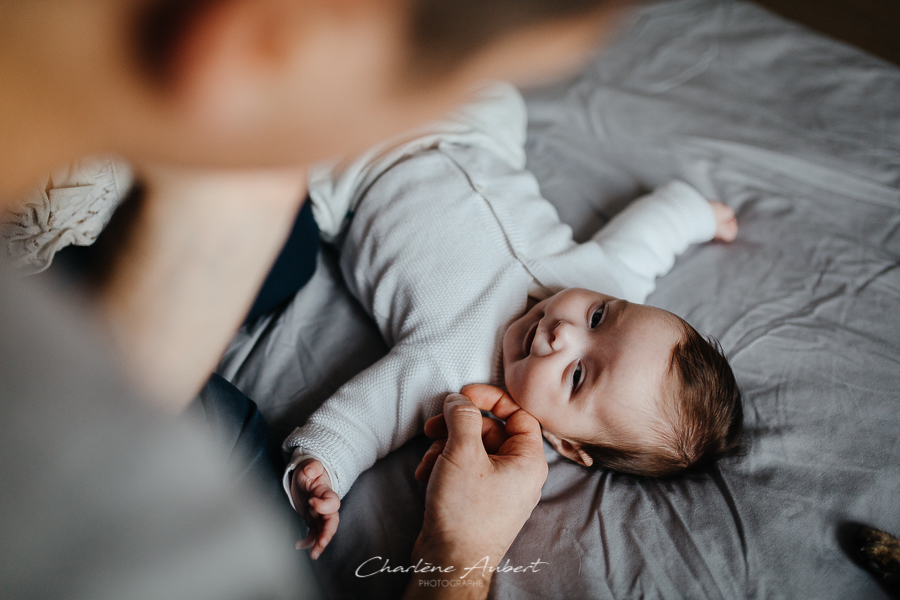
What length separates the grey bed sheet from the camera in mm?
562

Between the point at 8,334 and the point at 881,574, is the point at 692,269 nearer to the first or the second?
the point at 881,574

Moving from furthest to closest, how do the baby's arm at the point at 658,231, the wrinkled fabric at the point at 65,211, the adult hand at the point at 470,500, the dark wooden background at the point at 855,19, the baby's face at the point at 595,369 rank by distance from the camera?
the dark wooden background at the point at 855,19
the baby's arm at the point at 658,231
the baby's face at the point at 595,369
the adult hand at the point at 470,500
the wrinkled fabric at the point at 65,211

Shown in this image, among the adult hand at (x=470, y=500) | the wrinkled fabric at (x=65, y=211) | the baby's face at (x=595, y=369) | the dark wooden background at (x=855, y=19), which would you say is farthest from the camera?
the dark wooden background at (x=855, y=19)

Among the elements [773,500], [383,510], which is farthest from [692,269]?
[383,510]

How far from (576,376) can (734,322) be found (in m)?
0.29

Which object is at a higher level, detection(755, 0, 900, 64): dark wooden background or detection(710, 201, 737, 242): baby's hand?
detection(755, 0, 900, 64): dark wooden background

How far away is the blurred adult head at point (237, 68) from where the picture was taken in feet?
0.28

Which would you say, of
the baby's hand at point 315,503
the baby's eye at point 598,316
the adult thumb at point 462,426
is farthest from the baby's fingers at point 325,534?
the baby's eye at point 598,316

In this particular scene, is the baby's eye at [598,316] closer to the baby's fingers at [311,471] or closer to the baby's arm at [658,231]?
the baby's arm at [658,231]

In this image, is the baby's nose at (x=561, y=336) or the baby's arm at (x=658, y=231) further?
the baby's arm at (x=658, y=231)

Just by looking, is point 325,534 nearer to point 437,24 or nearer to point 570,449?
point 570,449

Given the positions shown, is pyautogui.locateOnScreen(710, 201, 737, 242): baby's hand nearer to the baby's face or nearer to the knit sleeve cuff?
the baby's face

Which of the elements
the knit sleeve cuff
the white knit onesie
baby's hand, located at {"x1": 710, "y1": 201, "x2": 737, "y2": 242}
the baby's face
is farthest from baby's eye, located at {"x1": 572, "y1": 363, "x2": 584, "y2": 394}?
baby's hand, located at {"x1": 710, "y1": 201, "x2": 737, "y2": 242}

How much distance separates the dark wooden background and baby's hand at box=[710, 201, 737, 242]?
1046mm
